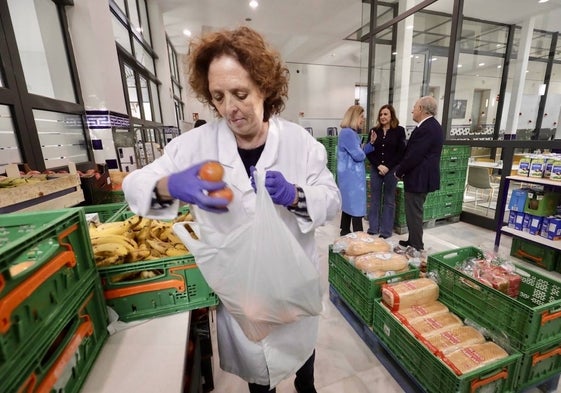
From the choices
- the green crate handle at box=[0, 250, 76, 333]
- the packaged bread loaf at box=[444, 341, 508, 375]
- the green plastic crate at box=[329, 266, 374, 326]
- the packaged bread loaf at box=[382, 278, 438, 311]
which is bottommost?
the green plastic crate at box=[329, 266, 374, 326]

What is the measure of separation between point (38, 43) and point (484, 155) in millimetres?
5394

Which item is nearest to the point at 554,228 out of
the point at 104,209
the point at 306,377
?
the point at 306,377

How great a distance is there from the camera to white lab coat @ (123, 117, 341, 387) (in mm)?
833

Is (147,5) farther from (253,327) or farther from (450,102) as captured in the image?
(253,327)

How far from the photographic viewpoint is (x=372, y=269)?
5.52 feet

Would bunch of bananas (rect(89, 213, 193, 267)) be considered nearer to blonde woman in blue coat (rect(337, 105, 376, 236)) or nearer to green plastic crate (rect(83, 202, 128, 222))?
green plastic crate (rect(83, 202, 128, 222))

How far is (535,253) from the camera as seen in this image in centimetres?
259

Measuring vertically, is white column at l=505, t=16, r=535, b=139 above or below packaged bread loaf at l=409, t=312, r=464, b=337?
above

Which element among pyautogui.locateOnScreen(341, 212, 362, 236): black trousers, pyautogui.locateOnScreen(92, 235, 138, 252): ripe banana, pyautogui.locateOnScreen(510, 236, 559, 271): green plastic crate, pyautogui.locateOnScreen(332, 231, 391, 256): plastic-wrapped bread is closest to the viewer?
pyautogui.locateOnScreen(92, 235, 138, 252): ripe banana

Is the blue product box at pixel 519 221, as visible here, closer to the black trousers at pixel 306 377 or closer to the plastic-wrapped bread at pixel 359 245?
the plastic-wrapped bread at pixel 359 245

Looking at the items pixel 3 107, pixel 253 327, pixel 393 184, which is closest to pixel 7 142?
pixel 3 107

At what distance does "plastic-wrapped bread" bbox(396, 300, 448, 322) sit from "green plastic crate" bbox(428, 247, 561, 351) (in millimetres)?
67

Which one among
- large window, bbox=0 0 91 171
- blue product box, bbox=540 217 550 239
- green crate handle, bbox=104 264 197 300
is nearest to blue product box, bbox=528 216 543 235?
blue product box, bbox=540 217 550 239

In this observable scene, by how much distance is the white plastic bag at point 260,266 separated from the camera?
0.75 metres
